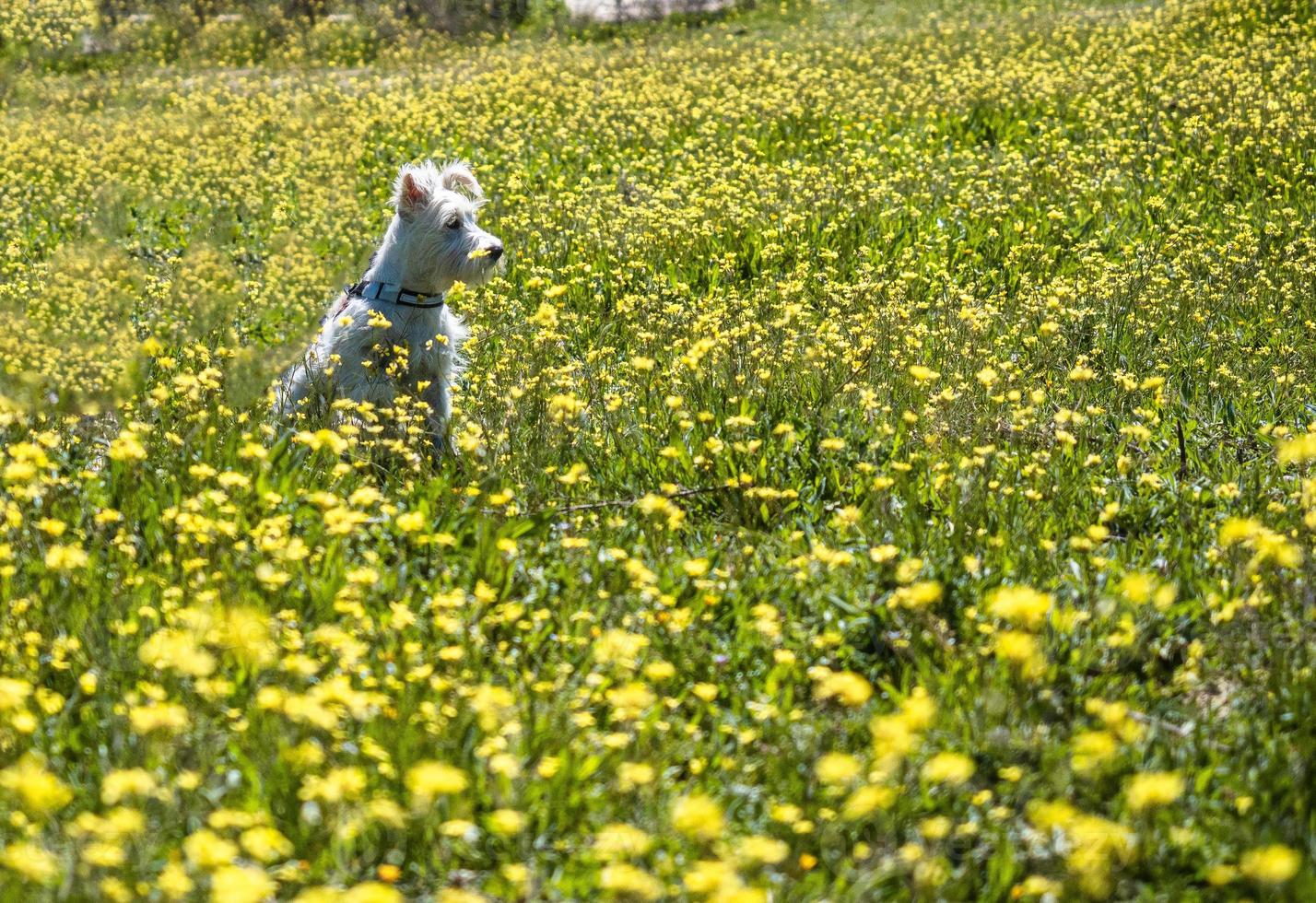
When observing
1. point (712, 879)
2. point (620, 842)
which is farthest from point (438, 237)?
point (712, 879)

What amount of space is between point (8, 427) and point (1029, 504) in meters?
3.98

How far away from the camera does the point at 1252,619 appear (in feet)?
11.4

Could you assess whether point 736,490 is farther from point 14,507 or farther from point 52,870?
point 52,870

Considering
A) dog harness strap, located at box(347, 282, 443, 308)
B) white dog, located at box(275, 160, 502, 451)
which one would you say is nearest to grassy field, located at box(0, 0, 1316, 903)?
white dog, located at box(275, 160, 502, 451)

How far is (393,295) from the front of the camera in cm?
612

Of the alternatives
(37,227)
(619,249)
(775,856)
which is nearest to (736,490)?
(775,856)

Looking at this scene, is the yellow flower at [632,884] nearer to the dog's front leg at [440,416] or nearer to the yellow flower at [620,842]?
the yellow flower at [620,842]

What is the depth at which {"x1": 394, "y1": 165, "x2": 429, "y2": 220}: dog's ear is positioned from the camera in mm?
6270

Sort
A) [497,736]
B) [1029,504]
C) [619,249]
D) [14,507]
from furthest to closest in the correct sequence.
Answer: [619,249]
[1029,504]
[14,507]
[497,736]

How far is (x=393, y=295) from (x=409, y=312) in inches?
4.8

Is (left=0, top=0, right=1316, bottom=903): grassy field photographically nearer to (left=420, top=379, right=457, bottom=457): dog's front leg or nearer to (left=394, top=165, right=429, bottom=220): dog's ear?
(left=420, top=379, right=457, bottom=457): dog's front leg

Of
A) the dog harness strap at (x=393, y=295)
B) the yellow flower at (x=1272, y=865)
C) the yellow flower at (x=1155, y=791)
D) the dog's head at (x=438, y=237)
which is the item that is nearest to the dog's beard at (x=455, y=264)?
the dog's head at (x=438, y=237)

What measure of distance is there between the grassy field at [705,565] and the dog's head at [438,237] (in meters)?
0.49

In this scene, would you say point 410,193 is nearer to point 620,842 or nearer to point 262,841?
point 620,842
